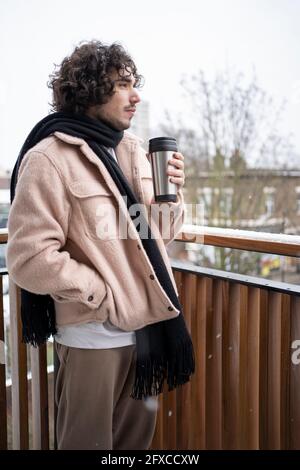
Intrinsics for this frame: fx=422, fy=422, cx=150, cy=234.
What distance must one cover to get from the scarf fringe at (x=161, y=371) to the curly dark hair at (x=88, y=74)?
33.0 inches

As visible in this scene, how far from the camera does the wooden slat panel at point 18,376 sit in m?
1.82

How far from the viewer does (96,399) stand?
130cm

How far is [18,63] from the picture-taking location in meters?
6.11

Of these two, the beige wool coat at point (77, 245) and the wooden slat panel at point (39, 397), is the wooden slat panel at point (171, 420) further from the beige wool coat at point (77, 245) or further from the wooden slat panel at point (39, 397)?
the beige wool coat at point (77, 245)

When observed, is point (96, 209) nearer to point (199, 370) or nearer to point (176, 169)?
point (176, 169)

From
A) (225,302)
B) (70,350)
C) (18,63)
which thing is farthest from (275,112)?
(70,350)

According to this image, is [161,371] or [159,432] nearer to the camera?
[161,371]

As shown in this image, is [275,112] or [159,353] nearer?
[159,353]

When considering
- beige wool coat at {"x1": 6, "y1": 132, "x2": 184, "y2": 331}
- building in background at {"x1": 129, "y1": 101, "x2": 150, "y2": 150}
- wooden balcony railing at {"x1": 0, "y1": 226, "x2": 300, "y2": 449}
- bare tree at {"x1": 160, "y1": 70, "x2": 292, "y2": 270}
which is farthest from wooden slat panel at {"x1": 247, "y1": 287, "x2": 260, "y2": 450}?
bare tree at {"x1": 160, "y1": 70, "x2": 292, "y2": 270}

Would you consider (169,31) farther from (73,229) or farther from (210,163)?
(73,229)

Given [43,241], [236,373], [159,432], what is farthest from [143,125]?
[43,241]

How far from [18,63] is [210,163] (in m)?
5.23

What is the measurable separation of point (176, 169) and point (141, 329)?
522 mm

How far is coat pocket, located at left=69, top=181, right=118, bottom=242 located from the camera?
48.1 inches
